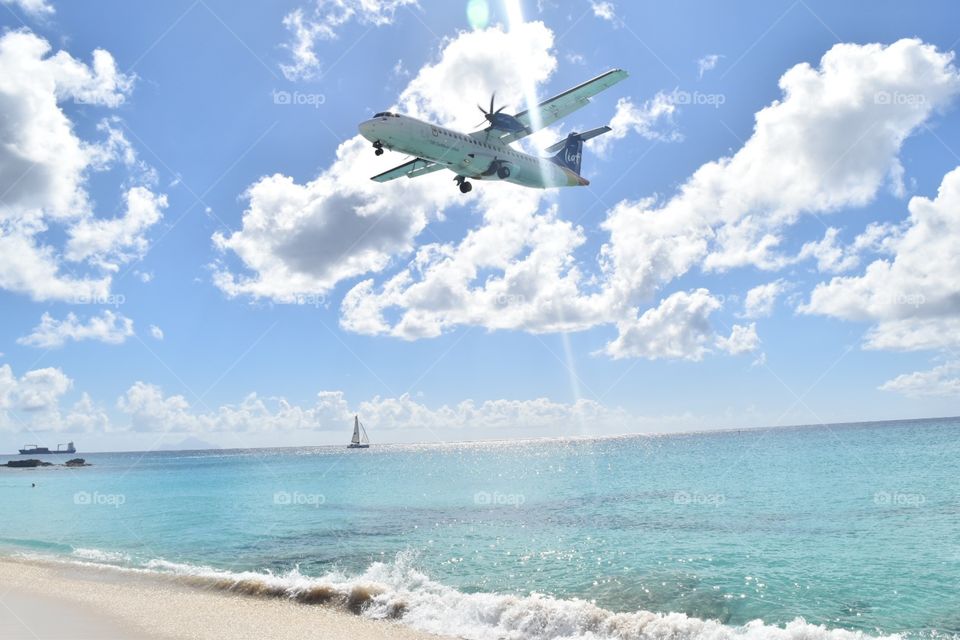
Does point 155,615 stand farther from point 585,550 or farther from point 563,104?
point 563,104

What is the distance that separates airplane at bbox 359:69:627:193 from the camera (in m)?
34.0

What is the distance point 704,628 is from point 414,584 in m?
10.4

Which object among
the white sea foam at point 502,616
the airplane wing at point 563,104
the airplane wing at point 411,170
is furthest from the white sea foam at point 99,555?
the airplane wing at point 563,104

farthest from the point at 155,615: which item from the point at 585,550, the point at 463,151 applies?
the point at 463,151

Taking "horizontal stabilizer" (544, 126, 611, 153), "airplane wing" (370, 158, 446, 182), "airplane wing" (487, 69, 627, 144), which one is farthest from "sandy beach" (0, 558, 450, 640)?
"horizontal stabilizer" (544, 126, 611, 153)

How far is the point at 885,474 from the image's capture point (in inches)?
2240

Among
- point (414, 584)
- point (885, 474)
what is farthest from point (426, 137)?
point (885, 474)

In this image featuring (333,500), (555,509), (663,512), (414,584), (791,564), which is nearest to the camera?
(414,584)

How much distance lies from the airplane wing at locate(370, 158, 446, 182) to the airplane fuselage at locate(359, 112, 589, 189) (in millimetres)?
2309

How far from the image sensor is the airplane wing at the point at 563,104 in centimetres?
3962

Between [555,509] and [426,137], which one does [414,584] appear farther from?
[426,137]

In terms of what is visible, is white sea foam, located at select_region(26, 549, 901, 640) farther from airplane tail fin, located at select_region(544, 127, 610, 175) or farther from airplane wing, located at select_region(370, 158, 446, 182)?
airplane tail fin, located at select_region(544, 127, 610, 175)

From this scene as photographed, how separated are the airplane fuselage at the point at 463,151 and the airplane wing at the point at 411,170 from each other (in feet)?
7.57

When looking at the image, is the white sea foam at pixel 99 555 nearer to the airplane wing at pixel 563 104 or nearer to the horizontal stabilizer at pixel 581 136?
the airplane wing at pixel 563 104
